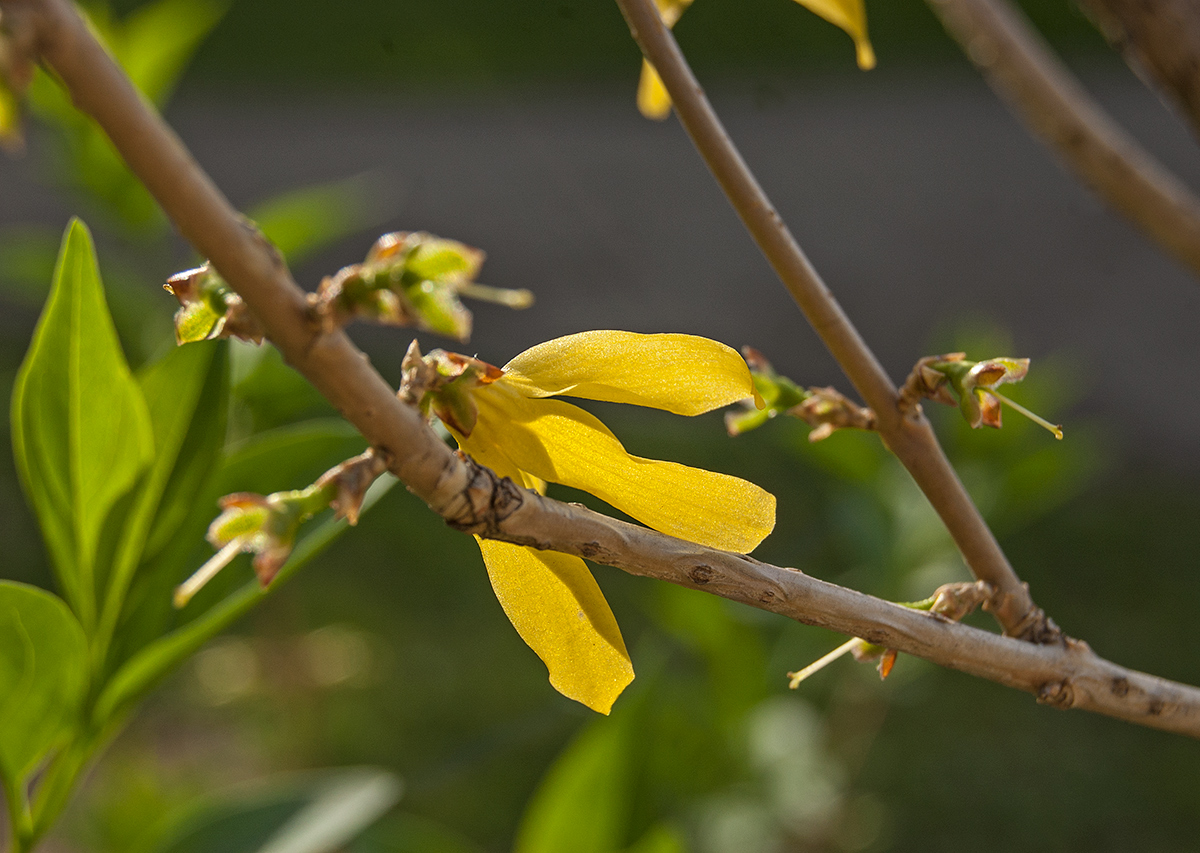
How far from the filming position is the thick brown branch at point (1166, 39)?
0.34 metres

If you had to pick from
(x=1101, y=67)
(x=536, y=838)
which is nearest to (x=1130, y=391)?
(x=1101, y=67)

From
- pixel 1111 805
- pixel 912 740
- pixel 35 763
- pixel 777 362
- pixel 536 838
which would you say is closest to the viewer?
pixel 35 763

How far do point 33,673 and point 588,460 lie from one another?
0.23 meters

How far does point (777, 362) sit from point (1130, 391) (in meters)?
0.96

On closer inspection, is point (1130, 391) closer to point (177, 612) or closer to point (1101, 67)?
point (1101, 67)

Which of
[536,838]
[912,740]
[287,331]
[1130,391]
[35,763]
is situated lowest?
[1130,391]

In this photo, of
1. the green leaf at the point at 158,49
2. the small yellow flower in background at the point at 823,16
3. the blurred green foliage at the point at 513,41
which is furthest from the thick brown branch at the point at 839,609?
the blurred green foliage at the point at 513,41

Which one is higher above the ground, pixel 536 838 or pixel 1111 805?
pixel 536 838

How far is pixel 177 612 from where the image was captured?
378mm

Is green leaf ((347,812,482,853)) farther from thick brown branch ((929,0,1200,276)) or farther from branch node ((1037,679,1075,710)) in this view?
thick brown branch ((929,0,1200,276))

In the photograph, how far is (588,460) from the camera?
8.5 inches

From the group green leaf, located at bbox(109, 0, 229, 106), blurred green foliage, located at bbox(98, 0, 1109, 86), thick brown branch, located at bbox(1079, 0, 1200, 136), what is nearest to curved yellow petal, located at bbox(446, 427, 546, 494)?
thick brown branch, located at bbox(1079, 0, 1200, 136)

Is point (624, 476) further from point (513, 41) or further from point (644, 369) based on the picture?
point (513, 41)

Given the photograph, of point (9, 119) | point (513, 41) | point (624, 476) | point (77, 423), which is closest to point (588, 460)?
point (624, 476)
